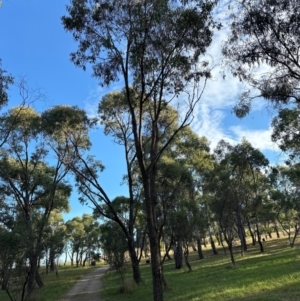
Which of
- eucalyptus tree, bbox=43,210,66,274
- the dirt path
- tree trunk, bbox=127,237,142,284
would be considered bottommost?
the dirt path

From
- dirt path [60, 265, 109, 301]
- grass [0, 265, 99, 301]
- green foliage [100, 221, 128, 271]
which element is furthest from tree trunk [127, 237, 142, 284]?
grass [0, 265, 99, 301]

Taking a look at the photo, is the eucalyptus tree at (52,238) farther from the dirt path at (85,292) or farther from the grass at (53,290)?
the dirt path at (85,292)

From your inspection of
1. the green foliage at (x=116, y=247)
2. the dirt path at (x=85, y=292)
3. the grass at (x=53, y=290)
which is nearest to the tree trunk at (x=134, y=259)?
the green foliage at (x=116, y=247)

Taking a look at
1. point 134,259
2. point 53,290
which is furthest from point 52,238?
point 134,259

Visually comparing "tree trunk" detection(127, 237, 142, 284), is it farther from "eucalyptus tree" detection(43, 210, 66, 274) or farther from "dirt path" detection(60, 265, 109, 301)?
"eucalyptus tree" detection(43, 210, 66, 274)

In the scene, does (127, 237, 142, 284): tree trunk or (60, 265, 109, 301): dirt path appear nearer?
(60, 265, 109, 301): dirt path

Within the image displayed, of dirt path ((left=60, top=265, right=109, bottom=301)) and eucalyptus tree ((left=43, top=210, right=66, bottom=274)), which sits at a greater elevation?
eucalyptus tree ((left=43, top=210, right=66, bottom=274))

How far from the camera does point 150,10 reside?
1142 centimetres

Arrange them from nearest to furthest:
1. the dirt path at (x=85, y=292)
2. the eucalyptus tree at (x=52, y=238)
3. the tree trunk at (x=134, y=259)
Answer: the dirt path at (x=85, y=292) < the tree trunk at (x=134, y=259) < the eucalyptus tree at (x=52, y=238)

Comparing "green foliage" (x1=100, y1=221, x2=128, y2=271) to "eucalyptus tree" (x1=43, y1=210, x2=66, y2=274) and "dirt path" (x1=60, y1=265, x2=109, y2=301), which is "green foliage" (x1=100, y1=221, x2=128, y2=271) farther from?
"eucalyptus tree" (x1=43, y1=210, x2=66, y2=274)

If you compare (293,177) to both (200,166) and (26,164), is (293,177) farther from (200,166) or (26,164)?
(26,164)

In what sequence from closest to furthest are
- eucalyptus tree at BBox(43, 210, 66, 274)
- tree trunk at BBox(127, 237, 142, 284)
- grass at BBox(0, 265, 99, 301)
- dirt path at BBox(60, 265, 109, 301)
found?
dirt path at BBox(60, 265, 109, 301)
tree trunk at BBox(127, 237, 142, 284)
grass at BBox(0, 265, 99, 301)
eucalyptus tree at BBox(43, 210, 66, 274)

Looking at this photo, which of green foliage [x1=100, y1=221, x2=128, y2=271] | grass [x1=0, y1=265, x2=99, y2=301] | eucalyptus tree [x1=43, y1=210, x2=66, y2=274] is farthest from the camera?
green foliage [x1=100, y1=221, x2=128, y2=271]

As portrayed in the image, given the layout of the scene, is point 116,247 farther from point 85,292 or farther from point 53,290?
point 53,290
